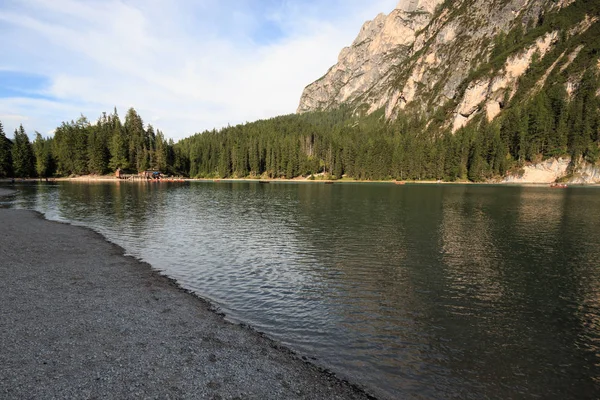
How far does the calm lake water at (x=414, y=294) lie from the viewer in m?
12.8

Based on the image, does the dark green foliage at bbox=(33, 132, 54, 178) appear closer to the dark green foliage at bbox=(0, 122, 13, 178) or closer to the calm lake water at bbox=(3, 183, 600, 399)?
the dark green foliage at bbox=(0, 122, 13, 178)

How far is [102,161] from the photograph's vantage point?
183000 mm

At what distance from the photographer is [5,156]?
168m

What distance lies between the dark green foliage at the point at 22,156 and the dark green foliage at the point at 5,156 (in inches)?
81.8

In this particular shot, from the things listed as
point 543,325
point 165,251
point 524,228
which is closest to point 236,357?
point 543,325

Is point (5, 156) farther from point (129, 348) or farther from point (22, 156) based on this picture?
point (129, 348)

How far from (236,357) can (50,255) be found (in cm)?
2303

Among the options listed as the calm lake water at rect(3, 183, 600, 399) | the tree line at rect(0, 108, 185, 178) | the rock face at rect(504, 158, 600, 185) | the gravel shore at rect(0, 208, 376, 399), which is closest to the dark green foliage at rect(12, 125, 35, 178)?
the tree line at rect(0, 108, 185, 178)

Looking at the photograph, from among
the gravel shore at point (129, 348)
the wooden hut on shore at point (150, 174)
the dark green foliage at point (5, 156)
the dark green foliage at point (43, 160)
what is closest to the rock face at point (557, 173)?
the gravel shore at point (129, 348)

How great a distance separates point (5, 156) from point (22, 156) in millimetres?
7484

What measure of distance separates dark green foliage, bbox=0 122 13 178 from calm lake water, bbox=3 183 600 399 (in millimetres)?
172586

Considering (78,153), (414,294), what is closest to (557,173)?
(414,294)

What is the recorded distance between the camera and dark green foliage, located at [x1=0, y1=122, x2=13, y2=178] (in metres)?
165

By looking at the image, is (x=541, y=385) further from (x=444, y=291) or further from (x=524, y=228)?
(x=524, y=228)
